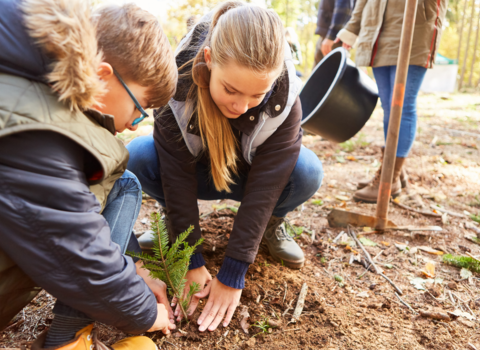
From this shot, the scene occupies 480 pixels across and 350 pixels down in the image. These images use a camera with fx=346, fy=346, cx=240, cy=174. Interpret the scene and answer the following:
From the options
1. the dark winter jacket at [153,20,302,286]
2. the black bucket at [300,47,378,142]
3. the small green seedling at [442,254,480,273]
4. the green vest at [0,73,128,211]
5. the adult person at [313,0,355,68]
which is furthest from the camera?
the adult person at [313,0,355,68]

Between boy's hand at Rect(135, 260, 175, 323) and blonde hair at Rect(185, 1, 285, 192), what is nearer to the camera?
blonde hair at Rect(185, 1, 285, 192)

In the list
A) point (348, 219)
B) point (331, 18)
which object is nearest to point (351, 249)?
point (348, 219)

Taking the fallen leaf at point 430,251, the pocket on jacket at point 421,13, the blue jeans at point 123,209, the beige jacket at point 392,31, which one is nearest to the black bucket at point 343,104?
the beige jacket at point 392,31

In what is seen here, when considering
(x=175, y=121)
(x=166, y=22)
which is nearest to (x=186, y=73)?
(x=175, y=121)

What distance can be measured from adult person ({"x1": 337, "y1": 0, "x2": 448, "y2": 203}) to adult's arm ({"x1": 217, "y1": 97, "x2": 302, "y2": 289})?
1.34 metres

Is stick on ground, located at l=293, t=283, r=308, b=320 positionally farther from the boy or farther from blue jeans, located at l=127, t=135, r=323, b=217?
the boy

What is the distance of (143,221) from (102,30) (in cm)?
169

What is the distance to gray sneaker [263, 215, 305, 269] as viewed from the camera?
203 cm

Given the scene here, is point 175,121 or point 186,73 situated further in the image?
point 175,121

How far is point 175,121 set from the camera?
1717mm

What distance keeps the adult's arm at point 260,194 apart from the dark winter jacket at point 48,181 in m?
0.62

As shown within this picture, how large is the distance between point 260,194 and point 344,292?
28.6 inches

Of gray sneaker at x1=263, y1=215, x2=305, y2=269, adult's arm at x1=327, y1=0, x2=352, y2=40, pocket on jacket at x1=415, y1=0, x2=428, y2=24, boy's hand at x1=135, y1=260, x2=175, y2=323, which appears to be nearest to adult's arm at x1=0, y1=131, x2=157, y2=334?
boy's hand at x1=135, y1=260, x2=175, y2=323

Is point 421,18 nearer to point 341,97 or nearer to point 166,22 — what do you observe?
point 341,97
